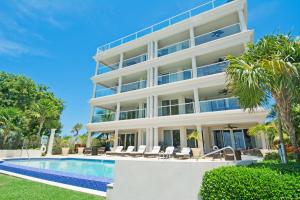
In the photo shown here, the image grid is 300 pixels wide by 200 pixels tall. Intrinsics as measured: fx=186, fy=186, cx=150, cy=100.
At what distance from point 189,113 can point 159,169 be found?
41.7 feet

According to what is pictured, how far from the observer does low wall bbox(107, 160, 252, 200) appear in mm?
4898

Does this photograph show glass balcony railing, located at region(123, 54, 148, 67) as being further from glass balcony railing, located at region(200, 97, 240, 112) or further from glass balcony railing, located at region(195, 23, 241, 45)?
glass balcony railing, located at region(200, 97, 240, 112)

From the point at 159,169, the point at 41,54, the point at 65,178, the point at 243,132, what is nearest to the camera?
the point at 159,169

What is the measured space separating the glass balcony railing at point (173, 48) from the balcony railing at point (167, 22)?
258cm

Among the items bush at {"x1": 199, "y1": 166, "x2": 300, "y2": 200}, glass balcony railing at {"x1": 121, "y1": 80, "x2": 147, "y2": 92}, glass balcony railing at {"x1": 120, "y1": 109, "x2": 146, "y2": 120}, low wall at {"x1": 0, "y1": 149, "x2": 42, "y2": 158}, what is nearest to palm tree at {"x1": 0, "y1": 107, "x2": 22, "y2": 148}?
low wall at {"x1": 0, "y1": 149, "x2": 42, "y2": 158}

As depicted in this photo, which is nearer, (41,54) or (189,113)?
(189,113)

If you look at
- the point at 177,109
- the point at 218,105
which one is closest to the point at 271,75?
the point at 218,105

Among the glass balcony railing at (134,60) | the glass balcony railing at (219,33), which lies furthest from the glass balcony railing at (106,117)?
the glass balcony railing at (219,33)

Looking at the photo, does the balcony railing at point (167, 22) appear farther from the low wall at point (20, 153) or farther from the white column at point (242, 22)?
the low wall at point (20, 153)

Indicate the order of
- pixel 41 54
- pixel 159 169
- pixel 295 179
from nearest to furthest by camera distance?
pixel 295 179 < pixel 159 169 < pixel 41 54

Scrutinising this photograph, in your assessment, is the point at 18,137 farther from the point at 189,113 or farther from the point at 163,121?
the point at 189,113

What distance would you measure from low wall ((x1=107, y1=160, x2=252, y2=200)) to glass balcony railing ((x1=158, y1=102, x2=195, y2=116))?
39.6 ft

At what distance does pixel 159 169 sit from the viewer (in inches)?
210

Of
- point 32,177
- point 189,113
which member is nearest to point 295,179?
point 32,177
